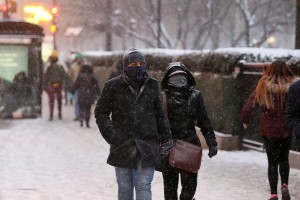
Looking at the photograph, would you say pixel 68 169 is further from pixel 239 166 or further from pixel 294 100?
pixel 294 100

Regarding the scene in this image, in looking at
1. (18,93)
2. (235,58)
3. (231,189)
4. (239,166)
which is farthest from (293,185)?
(18,93)

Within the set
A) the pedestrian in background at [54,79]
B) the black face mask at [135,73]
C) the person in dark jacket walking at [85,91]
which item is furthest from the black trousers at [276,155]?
the pedestrian in background at [54,79]

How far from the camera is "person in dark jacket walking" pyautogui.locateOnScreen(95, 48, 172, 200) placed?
18.1 feet

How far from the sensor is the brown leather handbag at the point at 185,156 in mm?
→ 6250

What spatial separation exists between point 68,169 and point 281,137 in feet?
13.2

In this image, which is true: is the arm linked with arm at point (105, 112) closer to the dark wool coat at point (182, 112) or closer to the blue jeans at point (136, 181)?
the blue jeans at point (136, 181)

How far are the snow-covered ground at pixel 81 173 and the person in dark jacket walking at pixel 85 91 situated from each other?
76.4 inches

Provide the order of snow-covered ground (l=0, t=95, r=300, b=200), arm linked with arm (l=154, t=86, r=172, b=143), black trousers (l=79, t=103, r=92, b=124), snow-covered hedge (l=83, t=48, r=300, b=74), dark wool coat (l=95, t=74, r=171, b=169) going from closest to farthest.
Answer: dark wool coat (l=95, t=74, r=171, b=169) < arm linked with arm (l=154, t=86, r=172, b=143) < snow-covered ground (l=0, t=95, r=300, b=200) < snow-covered hedge (l=83, t=48, r=300, b=74) < black trousers (l=79, t=103, r=92, b=124)

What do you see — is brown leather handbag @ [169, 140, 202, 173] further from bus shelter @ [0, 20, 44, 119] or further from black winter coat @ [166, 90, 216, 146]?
bus shelter @ [0, 20, 44, 119]

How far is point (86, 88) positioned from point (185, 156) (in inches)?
429

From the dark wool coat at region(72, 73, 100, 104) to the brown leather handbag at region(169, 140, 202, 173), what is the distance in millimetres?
10672

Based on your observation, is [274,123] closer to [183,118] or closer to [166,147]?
[183,118]

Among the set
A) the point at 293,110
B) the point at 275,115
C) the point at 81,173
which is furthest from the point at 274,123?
the point at 81,173

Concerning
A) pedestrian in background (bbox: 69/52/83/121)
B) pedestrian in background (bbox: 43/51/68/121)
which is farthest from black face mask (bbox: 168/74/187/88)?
pedestrian in background (bbox: 43/51/68/121)
